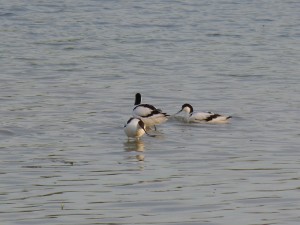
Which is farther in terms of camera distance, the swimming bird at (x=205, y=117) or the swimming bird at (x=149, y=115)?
the swimming bird at (x=205, y=117)

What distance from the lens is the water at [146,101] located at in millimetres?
11938

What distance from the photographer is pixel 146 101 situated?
871 inches

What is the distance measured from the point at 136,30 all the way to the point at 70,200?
75.3ft

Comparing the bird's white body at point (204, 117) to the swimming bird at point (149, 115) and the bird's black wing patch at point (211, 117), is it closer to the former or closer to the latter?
the bird's black wing patch at point (211, 117)

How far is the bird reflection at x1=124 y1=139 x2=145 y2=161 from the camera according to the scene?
15.7m

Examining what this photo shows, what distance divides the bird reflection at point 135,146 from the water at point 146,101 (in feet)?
0.12

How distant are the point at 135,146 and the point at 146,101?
5407 millimetres

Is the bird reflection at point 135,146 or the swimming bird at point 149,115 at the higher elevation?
the swimming bird at point 149,115

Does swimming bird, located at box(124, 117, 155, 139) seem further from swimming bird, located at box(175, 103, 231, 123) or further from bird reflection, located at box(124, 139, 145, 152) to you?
swimming bird, located at box(175, 103, 231, 123)

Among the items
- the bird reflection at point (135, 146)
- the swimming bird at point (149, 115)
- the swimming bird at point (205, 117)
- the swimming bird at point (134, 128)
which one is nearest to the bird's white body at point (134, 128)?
the swimming bird at point (134, 128)

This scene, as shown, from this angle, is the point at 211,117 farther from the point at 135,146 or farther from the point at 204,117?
the point at 135,146

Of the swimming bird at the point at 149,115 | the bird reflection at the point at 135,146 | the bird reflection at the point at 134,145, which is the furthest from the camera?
the swimming bird at the point at 149,115

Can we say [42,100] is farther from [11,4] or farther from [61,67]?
[11,4]

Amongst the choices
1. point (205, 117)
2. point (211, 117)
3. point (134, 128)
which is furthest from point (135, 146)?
point (205, 117)
